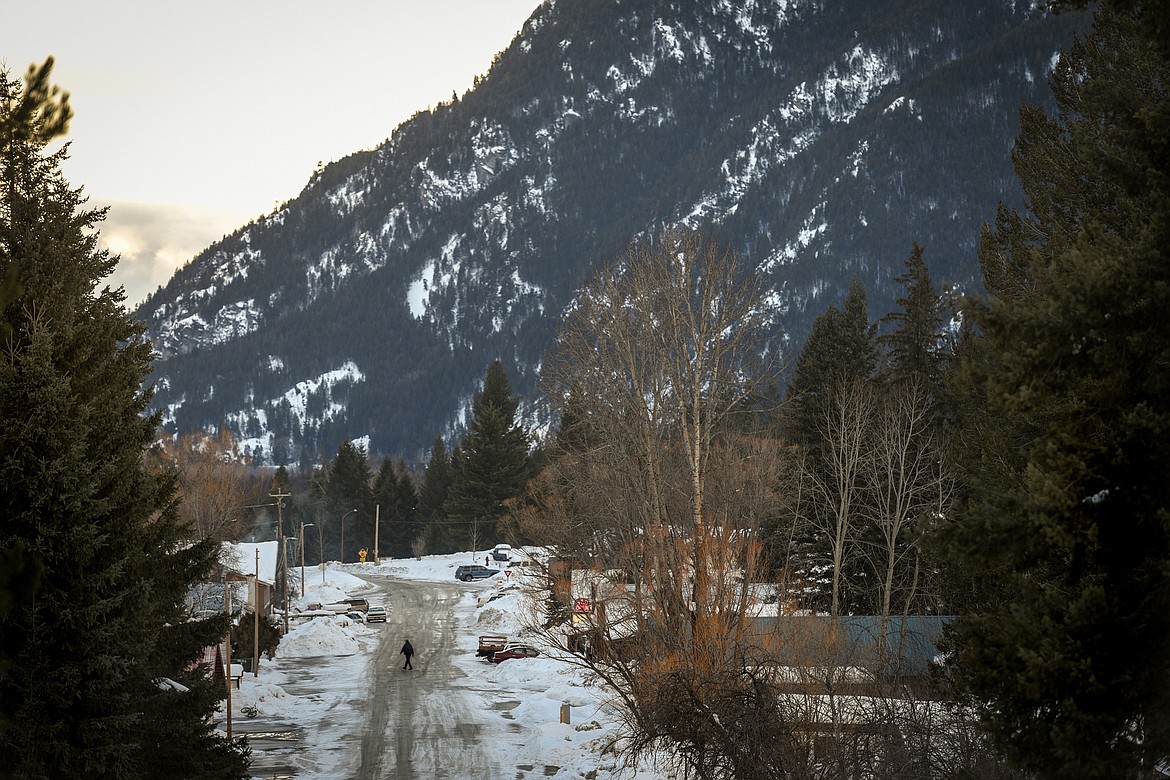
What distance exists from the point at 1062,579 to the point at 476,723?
25175 mm

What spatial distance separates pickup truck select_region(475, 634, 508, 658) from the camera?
4731 cm

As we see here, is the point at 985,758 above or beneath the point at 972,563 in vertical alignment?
beneath

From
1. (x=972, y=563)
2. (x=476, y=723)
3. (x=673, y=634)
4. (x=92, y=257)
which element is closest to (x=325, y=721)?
(x=476, y=723)

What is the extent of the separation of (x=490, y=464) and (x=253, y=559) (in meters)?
33.4

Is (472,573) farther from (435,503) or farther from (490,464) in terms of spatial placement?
(435,503)

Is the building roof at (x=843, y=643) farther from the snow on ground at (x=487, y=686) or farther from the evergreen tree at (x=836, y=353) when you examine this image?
the evergreen tree at (x=836, y=353)

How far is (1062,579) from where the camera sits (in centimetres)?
980

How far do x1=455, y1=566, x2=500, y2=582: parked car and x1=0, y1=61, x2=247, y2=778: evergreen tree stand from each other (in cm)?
6848

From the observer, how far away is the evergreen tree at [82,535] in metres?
13.8

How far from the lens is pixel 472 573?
86.4 meters

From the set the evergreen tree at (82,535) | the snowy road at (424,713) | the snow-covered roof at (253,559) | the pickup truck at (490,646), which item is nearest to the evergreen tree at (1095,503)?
the evergreen tree at (82,535)

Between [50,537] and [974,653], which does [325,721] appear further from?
[974,653]

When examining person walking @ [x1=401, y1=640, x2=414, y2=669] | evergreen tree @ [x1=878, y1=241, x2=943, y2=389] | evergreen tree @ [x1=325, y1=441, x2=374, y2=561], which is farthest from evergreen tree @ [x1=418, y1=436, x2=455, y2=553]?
evergreen tree @ [x1=878, y1=241, x2=943, y2=389]

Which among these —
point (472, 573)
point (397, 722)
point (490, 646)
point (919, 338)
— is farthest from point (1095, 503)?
point (472, 573)
